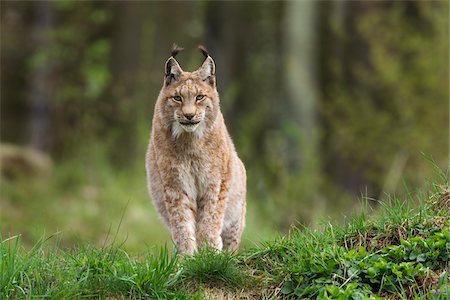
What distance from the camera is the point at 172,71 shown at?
761 cm

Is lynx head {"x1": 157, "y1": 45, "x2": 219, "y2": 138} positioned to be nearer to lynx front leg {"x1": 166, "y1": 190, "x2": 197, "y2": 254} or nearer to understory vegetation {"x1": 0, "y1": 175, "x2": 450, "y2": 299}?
lynx front leg {"x1": 166, "y1": 190, "x2": 197, "y2": 254}

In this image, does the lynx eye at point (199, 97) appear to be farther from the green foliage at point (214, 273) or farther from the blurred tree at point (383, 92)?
the blurred tree at point (383, 92)

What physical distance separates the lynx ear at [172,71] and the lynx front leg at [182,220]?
94 cm

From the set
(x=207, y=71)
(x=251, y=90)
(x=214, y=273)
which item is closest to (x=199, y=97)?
(x=207, y=71)

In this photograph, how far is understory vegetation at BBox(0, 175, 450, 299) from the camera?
614 cm

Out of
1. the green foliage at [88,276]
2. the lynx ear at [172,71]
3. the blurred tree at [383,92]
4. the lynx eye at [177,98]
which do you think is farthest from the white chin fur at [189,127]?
the blurred tree at [383,92]

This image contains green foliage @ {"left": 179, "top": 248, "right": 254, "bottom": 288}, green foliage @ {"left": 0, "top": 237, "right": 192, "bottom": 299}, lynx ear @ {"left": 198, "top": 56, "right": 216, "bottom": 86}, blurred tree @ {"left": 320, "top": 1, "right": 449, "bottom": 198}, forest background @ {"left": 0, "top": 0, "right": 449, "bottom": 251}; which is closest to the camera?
green foliage @ {"left": 0, "top": 237, "right": 192, "bottom": 299}

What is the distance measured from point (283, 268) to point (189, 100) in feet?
5.82

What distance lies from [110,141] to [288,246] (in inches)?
474

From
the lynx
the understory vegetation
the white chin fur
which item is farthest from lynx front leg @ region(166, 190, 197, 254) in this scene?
the understory vegetation

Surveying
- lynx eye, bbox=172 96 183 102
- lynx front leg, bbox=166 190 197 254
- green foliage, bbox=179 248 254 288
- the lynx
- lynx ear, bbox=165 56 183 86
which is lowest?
green foliage, bbox=179 248 254 288

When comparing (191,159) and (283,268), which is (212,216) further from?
(283,268)

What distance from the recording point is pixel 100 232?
1485 cm

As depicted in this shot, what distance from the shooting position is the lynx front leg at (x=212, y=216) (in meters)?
7.53
